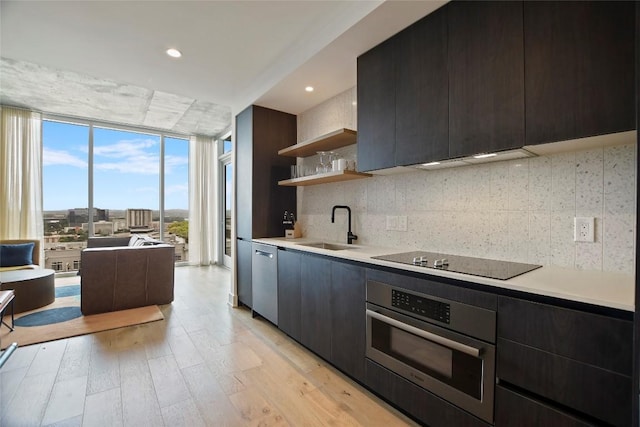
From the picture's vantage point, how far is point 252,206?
10.8 ft

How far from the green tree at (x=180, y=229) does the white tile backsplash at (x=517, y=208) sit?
4811 mm

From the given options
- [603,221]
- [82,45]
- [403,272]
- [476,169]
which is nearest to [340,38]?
[476,169]

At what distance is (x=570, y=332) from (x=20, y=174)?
269 inches

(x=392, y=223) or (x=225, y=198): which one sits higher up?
(x=225, y=198)

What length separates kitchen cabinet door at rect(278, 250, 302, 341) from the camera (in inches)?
100

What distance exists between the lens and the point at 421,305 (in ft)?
5.08

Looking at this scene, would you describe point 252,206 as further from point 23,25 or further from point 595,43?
point 595,43

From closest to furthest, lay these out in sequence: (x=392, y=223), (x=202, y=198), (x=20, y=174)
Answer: (x=392, y=223), (x=20, y=174), (x=202, y=198)

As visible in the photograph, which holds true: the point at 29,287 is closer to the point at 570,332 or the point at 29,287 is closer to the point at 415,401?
the point at 415,401

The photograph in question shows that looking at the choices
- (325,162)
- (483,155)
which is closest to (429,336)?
(483,155)

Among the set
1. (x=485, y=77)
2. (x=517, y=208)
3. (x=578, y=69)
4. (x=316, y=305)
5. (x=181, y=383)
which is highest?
(x=485, y=77)

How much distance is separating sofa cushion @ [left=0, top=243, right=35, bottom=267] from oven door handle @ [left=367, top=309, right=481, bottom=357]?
5.11 m

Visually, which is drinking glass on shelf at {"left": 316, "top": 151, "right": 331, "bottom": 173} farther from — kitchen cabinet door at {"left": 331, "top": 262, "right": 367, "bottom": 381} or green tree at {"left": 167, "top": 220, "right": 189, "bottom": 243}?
green tree at {"left": 167, "top": 220, "right": 189, "bottom": 243}

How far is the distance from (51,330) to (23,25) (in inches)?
106
